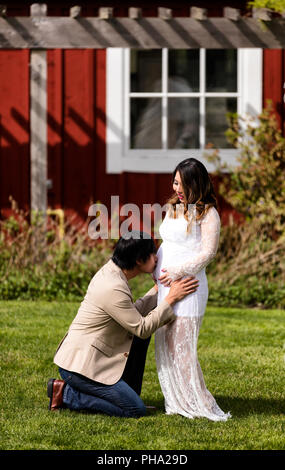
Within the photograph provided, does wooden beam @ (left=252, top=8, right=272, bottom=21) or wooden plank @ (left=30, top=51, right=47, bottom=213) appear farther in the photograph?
wooden plank @ (left=30, top=51, right=47, bottom=213)

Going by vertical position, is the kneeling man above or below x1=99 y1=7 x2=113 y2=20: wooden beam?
below

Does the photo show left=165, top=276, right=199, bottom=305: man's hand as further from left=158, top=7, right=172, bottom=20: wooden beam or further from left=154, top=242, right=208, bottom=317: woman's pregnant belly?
left=158, top=7, right=172, bottom=20: wooden beam

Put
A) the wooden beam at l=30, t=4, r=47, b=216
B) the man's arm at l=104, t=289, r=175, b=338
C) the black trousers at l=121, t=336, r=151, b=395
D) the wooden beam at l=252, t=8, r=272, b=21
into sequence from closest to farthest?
→ the man's arm at l=104, t=289, r=175, b=338 → the black trousers at l=121, t=336, r=151, b=395 → the wooden beam at l=252, t=8, r=272, b=21 → the wooden beam at l=30, t=4, r=47, b=216

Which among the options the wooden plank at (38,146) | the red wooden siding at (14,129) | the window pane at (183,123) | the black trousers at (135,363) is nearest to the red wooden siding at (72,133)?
the red wooden siding at (14,129)

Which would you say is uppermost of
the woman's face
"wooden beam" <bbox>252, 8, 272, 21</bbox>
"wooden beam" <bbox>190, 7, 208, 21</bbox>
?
"wooden beam" <bbox>190, 7, 208, 21</bbox>

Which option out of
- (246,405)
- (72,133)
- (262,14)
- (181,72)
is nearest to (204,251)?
(246,405)

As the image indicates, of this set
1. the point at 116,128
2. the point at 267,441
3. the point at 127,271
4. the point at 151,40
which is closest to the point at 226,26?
the point at 151,40

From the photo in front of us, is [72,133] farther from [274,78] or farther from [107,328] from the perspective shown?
[107,328]

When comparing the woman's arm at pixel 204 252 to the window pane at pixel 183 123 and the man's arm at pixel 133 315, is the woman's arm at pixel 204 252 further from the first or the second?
the window pane at pixel 183 123

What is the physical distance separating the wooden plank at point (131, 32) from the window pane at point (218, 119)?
211cm

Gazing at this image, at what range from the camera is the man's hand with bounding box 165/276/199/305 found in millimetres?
4559

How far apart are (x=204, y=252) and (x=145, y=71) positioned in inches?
238

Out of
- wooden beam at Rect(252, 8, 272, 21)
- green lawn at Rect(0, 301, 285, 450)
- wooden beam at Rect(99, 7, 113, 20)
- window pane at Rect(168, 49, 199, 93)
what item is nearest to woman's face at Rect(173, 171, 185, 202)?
green lawn at Rect(0, 301, 285, 450)

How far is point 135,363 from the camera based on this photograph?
4812mm
